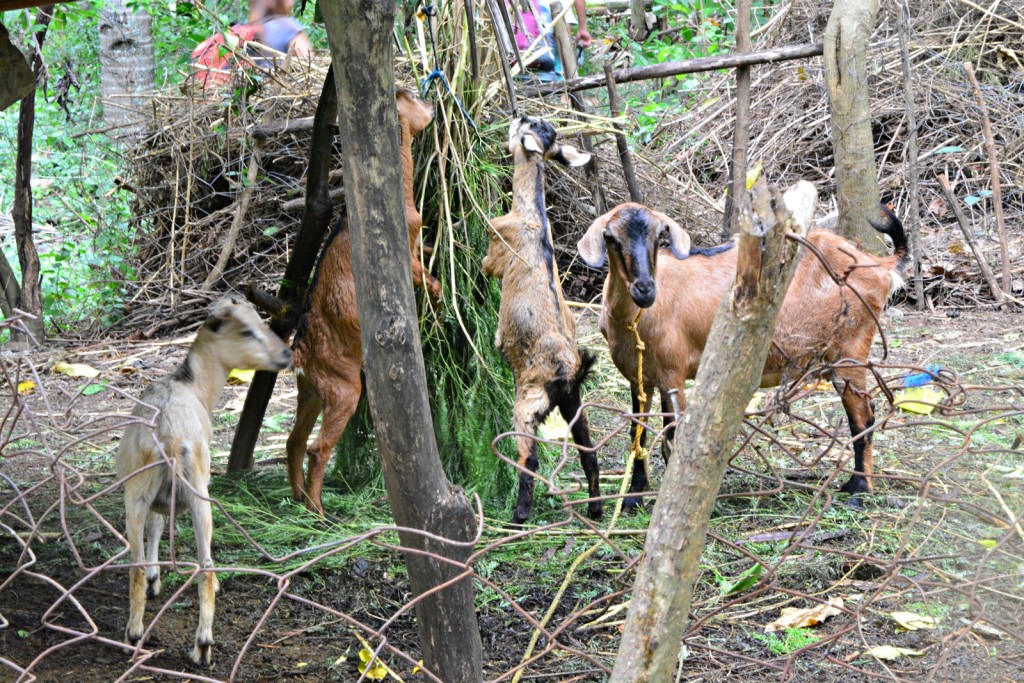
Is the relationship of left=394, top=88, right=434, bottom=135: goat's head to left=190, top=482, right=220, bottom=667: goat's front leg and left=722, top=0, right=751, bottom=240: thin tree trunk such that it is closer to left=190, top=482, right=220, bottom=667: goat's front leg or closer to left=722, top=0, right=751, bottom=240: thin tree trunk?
left=190, top=482, right=220, bottom=667: goat's front leg

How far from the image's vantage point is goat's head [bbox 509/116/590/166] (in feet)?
15.9

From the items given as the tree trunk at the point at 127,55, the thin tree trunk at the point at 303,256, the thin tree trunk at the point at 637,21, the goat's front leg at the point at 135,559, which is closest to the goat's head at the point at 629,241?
the thin tree trunk at the point at 303,256

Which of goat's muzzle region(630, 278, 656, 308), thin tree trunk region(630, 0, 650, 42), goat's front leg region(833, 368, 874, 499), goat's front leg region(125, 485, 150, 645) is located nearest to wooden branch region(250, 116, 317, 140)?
goat's muzzle region(630, 278, 656, 308)

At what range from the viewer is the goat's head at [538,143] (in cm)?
485

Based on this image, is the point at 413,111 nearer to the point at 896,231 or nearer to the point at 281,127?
the point at 896,231

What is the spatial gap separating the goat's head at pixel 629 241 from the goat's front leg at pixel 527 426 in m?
0.66

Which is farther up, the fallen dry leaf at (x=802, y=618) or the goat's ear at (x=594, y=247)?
the goat's ear at (x=594, y=247)

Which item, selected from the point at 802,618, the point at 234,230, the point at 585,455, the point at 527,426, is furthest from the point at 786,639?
the point at 234,230

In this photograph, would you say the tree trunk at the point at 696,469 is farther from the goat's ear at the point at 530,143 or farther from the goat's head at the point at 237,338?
the goat's ear at the point at 530,143

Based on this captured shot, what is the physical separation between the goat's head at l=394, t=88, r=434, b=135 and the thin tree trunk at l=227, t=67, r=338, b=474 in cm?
33

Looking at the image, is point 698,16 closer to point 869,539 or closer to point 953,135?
point 953,135

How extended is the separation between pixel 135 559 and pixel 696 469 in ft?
8.35

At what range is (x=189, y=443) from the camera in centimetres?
389

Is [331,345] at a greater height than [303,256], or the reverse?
[303,256]
